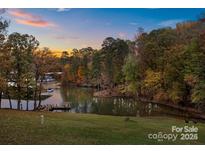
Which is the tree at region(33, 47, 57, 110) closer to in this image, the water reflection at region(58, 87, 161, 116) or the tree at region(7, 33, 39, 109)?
the tree at region(7, 33, 39, 109)

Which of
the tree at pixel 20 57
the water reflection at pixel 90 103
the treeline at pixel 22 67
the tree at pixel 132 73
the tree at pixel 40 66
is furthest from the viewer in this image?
the tree at pixel 132 73

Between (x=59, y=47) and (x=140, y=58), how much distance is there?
10.9 feet

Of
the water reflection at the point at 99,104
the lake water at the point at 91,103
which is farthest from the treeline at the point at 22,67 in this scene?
the water reflection at the point at 99,104

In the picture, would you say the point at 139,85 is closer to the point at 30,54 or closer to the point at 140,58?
the point at 140,58

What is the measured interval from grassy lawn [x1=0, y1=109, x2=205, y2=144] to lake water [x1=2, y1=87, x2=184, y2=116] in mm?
509

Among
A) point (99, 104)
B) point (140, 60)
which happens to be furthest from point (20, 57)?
point (140, 60)

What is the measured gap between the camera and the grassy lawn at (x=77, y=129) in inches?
592

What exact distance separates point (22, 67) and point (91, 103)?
281cm

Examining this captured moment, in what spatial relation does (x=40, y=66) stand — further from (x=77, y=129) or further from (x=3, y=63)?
(x=77, y=129)

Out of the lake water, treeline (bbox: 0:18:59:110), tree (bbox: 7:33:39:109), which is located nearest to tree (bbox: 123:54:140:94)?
the lake water

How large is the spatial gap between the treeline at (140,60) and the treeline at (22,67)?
2.40 ft

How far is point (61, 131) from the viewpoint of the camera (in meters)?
15.5

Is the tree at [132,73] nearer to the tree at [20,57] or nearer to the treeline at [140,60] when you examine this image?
the treeline at [140,60]

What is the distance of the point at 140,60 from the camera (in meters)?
18.1
